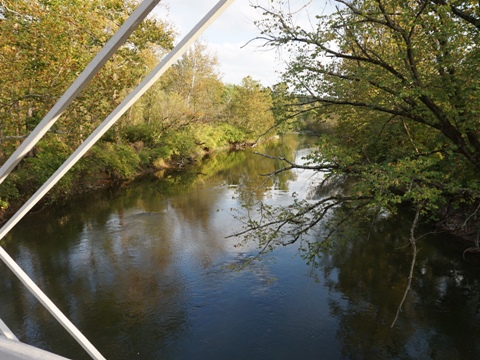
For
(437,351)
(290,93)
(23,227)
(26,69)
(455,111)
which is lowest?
(437,351)

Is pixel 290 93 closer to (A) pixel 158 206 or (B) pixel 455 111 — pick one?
(B) pixel 455 111

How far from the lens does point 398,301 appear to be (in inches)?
325

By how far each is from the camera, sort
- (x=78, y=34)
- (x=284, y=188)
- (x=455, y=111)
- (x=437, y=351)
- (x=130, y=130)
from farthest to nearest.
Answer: (x=130, y=130) → (x=284, y=188) → (x=78, y=34) → (x=437, y=351) → (x=455, y=111)

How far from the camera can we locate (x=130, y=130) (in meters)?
27.2

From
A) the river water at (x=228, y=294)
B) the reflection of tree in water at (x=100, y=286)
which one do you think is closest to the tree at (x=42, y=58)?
the reflection of tree in water at (x=100, y=286)

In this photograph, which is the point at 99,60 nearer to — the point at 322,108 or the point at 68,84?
the point at 322,108

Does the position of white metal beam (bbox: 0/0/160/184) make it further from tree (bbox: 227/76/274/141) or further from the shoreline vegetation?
tree (bbox: 227/76/274/141)

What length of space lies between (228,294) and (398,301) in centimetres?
420

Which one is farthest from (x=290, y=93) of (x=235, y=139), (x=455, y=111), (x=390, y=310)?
(x=235, y=139)

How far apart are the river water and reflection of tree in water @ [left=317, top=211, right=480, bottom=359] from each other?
30 millimetres

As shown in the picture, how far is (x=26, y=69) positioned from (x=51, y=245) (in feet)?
22.7

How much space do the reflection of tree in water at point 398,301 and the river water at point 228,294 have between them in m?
0.03

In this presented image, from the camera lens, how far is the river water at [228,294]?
686cm

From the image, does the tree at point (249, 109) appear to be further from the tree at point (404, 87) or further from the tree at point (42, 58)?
the tree at point (404, 87)
